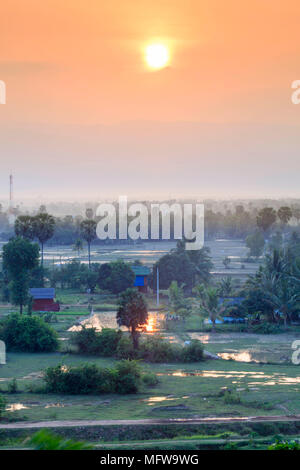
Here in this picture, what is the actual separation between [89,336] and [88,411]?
751cm

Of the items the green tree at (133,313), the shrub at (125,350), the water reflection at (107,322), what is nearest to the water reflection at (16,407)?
the shrub at (125,350)

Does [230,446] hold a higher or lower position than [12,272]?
lower

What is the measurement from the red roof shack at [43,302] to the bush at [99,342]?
31.6ft

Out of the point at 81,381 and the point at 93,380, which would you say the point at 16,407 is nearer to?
the point at 81,381

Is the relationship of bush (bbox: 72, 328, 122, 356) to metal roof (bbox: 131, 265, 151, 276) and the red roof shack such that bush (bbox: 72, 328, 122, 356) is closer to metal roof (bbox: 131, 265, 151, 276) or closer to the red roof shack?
the red roof shack

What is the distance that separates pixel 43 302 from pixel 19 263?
162 inches

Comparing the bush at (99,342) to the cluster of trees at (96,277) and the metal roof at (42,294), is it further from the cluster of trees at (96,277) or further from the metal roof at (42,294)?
the cluster of trees at (96,277)

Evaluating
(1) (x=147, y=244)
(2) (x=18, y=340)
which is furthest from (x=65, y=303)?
(1) (x=147, y=244)

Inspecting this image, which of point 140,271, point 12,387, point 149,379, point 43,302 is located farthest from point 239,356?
point 140,271

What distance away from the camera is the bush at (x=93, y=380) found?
17812mm

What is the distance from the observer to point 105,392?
1792 cm

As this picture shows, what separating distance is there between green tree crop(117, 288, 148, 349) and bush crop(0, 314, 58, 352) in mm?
3055
